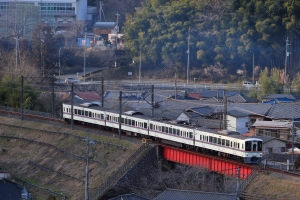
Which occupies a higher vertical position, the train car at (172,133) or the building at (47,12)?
the building at (47,12)

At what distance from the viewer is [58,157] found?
2898cm

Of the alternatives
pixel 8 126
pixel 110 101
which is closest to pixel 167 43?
pixel 110 101

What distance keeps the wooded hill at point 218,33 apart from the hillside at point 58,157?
53.2ft

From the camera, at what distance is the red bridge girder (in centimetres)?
2352

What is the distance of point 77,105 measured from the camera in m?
32.8

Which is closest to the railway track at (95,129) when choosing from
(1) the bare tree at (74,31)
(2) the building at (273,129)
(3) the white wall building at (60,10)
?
(2) the building at (273,129)

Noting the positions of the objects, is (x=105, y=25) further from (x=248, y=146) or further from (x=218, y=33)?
(x=248, y=146)

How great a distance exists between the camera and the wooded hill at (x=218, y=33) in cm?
4559

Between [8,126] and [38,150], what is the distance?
432 centimetres

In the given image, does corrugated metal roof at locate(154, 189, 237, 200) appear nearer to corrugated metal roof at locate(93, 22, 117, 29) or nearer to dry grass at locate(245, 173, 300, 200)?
dry grass at locate(245, 173, 300, 200)

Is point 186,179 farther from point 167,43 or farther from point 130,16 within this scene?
point 130,16

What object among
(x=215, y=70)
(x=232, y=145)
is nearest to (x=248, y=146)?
(x=232, y=145)

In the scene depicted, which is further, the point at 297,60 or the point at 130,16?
the point at 130,16

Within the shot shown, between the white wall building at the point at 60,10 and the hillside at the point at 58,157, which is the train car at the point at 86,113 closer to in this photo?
the hillside at the point at 58,157
